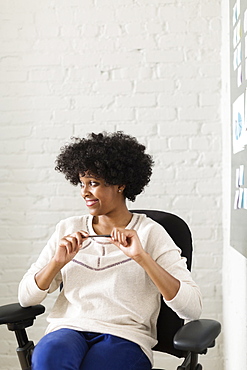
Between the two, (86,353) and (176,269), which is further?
(176,269)

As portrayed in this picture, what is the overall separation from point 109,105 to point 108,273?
4.12ft

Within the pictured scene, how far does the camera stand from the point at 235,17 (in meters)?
2.42

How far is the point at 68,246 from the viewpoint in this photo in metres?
2.10

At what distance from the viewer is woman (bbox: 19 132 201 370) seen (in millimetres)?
2023

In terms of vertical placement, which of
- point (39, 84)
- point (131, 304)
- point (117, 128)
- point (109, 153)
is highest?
point (39, 84)

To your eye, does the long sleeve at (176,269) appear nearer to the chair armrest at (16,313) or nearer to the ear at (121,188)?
the ear at (121,188)

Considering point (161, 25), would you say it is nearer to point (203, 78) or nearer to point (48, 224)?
point (203, 78)

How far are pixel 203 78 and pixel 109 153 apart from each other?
3.61ft

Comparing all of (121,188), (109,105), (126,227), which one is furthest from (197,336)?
(109,105)

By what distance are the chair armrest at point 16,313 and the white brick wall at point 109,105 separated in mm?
1060

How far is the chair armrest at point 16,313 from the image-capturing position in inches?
83.4

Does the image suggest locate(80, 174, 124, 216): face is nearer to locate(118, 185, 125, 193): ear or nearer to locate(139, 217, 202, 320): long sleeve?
locate(118, 185, 125, 193): ear

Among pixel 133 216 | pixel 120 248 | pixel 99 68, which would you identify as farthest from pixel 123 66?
pixel 120 248

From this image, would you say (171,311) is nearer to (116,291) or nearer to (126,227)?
(116,291)
